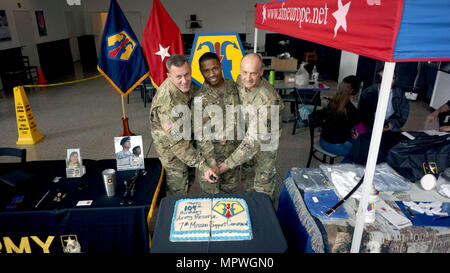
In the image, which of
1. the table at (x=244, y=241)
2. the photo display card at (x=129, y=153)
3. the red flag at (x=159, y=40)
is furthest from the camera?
the red flag at (x=159, y=40)

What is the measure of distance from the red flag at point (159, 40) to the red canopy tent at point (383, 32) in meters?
2.20

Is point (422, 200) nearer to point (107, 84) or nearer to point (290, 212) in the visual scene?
point (290, 212)

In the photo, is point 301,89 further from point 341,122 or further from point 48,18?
point 48,18

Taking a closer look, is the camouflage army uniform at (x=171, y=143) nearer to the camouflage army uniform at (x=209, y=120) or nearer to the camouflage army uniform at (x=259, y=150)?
the camouflage army uniform at (x=209, y=120)

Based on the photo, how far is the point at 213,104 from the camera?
7.72 feet

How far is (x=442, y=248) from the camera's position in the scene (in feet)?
5.23

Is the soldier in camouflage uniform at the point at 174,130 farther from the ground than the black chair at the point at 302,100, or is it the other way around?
the soldier in camouflage uniform at the point at 174,130

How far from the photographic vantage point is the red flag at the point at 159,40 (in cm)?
337

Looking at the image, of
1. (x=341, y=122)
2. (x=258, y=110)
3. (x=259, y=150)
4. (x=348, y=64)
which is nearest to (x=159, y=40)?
(x=258, y=110)

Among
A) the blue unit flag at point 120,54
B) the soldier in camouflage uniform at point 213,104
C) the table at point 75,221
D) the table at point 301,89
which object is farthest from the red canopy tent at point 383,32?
the table at point 301,89

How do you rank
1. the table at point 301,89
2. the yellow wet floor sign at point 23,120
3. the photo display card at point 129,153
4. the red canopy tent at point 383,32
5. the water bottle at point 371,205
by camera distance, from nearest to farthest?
the red canopy tent at point 383,32 < the water bottle at point 371,205 < the photo display card at point 129,153 < the yellow wet floor sign at point 23,120 < the table at point 301,89

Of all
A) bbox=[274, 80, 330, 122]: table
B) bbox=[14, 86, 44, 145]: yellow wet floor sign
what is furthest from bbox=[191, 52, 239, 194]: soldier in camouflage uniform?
bbox=[14, 86, 44, 145]: yellow wet floor sign

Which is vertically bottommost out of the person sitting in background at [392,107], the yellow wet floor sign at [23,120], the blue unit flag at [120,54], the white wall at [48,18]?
the yellow wet floor sign at [23,120]

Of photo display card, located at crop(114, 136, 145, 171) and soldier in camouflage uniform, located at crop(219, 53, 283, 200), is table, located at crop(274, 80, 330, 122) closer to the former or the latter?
soldier in camouflage uniform, located at crop(219, 53, 283, 200)
